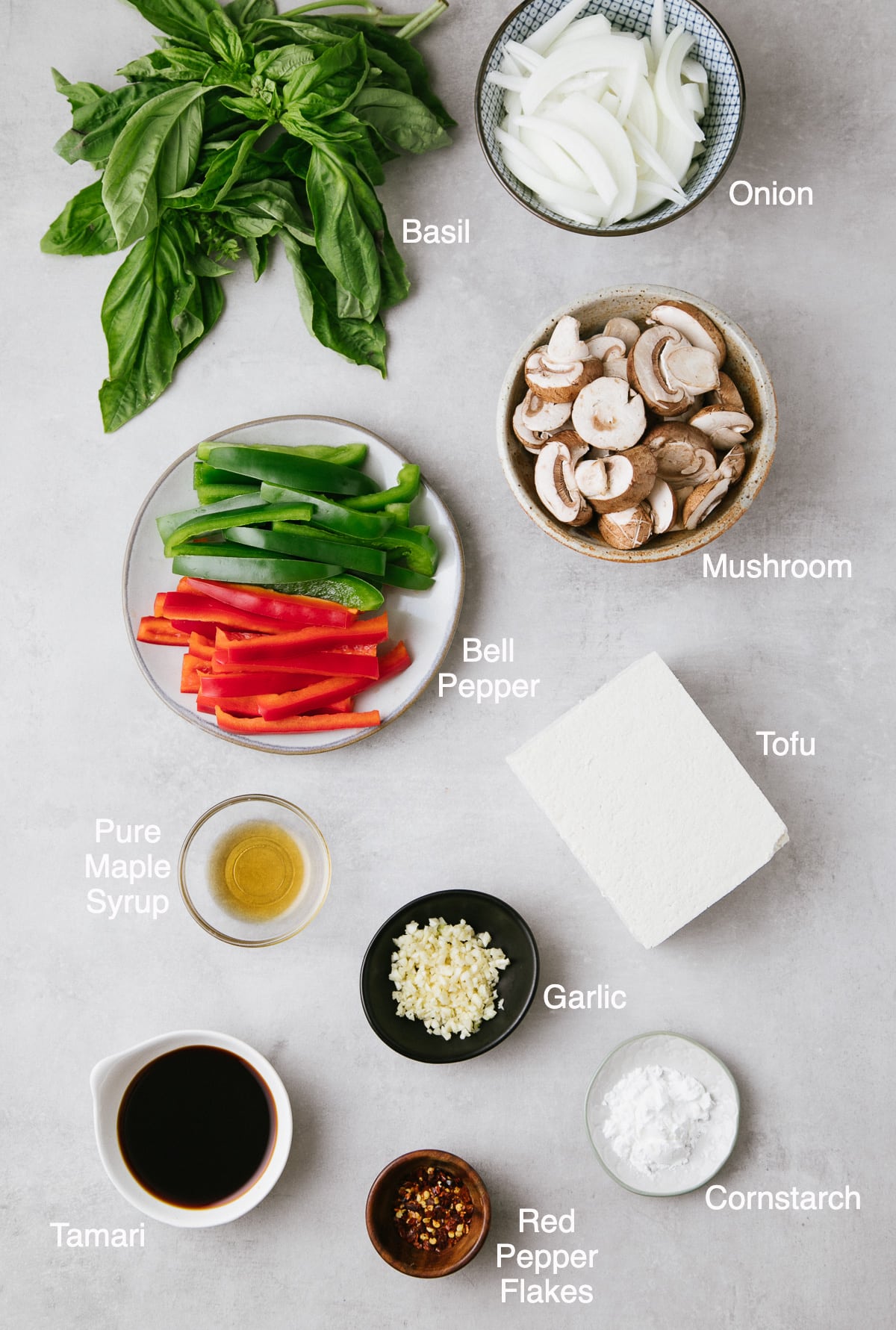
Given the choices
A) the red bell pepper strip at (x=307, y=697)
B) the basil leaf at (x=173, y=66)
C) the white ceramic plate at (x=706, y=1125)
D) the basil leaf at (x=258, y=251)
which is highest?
the basil leaf at (x=173, y=66)

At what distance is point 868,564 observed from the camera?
66.1 inches

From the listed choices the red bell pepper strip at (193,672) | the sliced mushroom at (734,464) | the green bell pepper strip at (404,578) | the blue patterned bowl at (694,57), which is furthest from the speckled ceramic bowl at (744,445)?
the red bell pepper strip at (193,672)

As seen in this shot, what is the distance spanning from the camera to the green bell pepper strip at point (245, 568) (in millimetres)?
1519

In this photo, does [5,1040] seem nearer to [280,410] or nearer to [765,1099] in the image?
[280,410]

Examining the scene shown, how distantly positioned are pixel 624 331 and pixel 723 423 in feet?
0.72

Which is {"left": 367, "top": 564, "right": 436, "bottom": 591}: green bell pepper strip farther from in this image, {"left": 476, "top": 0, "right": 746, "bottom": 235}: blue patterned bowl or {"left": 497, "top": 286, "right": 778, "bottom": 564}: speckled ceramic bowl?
{"left": 476, "top": 0, "right": 746, "bottom": 235}: blue patterned bowl

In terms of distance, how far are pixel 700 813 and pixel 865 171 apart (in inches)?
45.8

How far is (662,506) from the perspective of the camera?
1.48 meters

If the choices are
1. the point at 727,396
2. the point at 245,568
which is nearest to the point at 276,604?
the point at 245,568

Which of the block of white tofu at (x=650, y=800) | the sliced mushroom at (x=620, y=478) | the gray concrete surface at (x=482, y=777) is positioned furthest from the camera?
the gray concrete surface at (x=482, y=777)

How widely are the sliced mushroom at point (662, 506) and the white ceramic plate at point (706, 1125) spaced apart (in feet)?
2.80

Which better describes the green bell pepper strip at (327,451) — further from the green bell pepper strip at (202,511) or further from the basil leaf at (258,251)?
the basil leaf at (258,251)

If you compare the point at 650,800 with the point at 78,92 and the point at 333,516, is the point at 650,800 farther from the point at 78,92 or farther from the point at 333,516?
the point at 78,92

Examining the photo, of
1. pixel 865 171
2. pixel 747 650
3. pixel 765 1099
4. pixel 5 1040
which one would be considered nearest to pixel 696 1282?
pixel 765 1099
